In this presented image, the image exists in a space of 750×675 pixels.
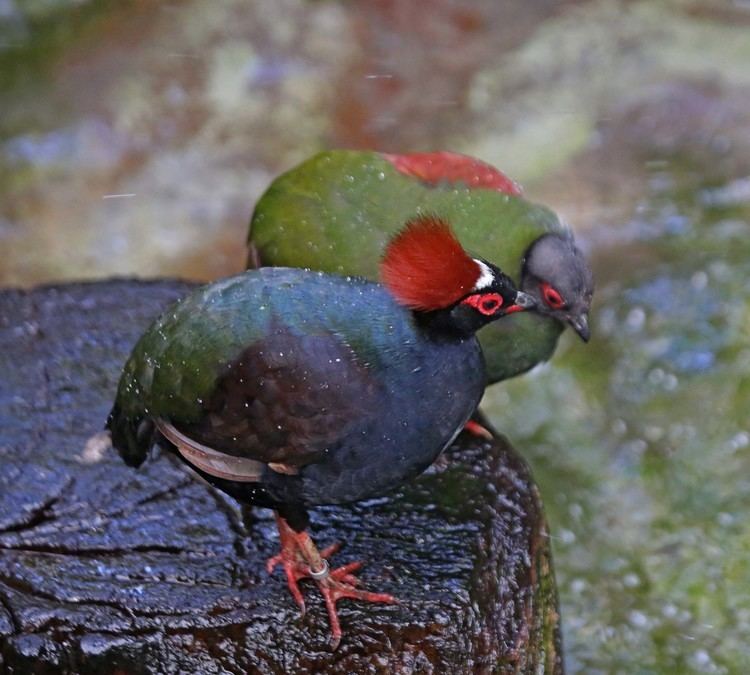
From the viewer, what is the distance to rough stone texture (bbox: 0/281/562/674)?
3.01 m

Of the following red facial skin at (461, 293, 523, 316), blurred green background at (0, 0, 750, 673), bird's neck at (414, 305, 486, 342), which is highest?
red facial skin at (461, 293, 523, 316)

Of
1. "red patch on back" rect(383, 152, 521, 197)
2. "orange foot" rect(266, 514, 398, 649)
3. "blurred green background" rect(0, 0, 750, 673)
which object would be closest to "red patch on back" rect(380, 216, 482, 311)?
"orange foot" rect(266, 514, 398, 649)

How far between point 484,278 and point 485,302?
7 cm

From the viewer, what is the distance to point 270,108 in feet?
25.8

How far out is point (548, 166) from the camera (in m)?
7.57

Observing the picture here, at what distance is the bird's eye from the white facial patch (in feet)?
3.11

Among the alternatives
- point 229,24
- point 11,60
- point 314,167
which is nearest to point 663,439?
point 314,167

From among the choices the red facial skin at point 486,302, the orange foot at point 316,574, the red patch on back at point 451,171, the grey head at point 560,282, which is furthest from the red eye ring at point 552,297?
the orange foot at point 316,574

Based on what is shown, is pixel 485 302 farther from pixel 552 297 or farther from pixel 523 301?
pixel 552 297

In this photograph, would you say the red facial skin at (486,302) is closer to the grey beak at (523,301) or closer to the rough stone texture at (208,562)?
the grey beak at (523,301)

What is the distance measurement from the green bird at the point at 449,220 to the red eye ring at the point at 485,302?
84 centimetres

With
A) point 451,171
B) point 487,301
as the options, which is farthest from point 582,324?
point 487,301

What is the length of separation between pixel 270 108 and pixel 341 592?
5433 mm

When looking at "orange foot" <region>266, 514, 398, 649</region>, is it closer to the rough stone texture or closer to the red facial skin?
the rough stone texture
